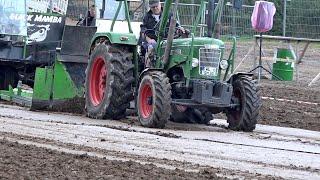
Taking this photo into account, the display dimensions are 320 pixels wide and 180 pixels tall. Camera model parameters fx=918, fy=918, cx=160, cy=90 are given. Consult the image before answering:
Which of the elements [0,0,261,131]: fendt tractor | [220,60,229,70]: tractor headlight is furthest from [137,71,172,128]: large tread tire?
[220,60,229,70]: tractor headlight

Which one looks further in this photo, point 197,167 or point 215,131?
point 215,131

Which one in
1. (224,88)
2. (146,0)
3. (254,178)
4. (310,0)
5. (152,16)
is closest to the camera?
(254,178)

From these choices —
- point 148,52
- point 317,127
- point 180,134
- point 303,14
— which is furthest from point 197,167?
point 303,14

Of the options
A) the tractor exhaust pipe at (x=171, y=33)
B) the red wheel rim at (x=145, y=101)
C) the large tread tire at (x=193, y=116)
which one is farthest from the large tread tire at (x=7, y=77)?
the tractor exhaust pipe at (x=171, y=33)

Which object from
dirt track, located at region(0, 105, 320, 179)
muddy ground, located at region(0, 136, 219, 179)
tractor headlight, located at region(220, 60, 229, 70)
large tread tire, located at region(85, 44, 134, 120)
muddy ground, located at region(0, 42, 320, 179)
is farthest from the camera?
large tread tire, located at region(85, 44, 134, 120)

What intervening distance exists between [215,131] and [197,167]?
4.63 metres

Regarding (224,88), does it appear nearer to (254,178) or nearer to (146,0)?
(146,0)

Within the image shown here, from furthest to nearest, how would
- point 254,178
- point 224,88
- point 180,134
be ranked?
point 224,88, point 180,134, point 254,178

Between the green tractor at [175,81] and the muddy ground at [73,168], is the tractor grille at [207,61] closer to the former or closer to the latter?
the green tractor at [175,81]

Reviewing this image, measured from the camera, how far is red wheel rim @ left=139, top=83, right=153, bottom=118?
1431 centimetres

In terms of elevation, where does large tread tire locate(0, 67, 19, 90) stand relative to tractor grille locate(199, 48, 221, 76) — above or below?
below

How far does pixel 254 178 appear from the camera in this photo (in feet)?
29.5

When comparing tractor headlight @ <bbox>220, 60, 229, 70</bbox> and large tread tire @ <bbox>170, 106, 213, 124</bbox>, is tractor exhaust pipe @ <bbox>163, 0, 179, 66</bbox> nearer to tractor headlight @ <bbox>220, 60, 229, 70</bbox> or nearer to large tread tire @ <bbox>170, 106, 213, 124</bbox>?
tractor headlight @ <bbox>220, 60, 229, 70</bbox>

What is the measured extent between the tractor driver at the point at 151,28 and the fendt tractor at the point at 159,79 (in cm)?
7
